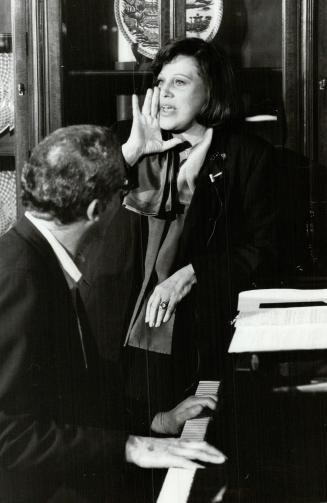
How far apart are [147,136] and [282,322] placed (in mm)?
950

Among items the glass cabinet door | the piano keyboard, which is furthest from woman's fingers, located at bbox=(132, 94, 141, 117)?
the piano keyboard

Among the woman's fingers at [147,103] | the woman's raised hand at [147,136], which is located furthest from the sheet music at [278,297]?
the woman's fingers at [147,103]

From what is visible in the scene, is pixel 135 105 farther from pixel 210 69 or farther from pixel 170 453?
pixel 170 453

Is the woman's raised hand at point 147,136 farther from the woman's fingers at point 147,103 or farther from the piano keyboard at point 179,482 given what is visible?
the piano keyboard at point 179,482

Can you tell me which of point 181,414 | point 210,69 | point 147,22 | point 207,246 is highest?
point 147,22

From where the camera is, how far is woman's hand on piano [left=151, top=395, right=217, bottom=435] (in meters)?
1.76

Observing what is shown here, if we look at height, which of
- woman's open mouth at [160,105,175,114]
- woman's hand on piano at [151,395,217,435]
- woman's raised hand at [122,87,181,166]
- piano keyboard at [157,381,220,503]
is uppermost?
woman's open mouth at [160,105,175,114]

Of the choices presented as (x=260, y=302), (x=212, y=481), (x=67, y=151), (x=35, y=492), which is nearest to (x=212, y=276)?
Answer: (x=260, y=302)

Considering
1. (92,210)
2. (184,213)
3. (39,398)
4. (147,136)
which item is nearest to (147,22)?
(147,136)

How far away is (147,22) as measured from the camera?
8.35 ft

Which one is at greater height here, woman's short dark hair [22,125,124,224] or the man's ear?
woman's short dark hair [22,125,124,224]

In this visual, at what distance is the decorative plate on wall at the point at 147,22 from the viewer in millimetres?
2541

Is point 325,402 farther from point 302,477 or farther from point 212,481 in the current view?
point 212,481

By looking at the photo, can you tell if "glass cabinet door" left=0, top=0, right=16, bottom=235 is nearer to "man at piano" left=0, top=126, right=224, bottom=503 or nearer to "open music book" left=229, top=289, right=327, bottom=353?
"man at piano" left=0, top=126, right=224, bottom=503
